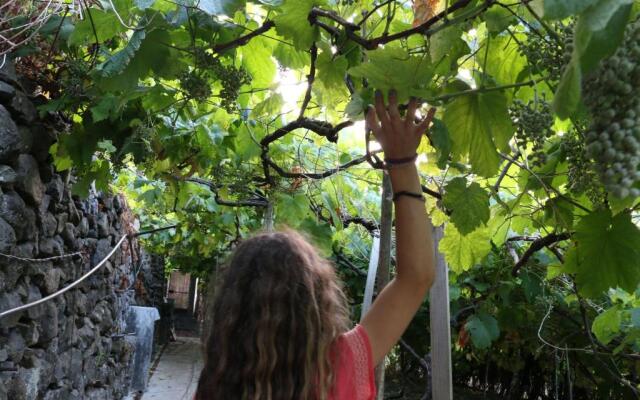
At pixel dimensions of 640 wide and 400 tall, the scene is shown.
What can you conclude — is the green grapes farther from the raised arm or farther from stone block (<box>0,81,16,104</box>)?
stone block (<box>0,81,16,104</box>)

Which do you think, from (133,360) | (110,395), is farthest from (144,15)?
(133,360)

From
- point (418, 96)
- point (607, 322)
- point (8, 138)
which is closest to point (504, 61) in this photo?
point (418, 96)

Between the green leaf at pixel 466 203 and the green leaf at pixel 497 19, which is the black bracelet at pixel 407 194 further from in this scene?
the green leaf at pixel 497 19

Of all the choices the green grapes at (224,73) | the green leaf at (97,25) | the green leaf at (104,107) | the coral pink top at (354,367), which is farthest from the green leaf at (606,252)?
the green leaf at (104,107)

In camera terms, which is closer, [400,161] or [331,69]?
[400,161]

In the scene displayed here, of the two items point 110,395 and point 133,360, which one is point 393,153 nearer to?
point 110,395

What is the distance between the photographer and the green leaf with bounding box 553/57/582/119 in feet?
1.82

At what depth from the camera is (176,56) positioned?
1675mm

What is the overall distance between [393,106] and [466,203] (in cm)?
42

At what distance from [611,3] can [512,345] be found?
4.90m

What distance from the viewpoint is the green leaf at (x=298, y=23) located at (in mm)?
1354

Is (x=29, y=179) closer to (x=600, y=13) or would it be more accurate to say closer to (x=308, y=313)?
(x=308, y=313)

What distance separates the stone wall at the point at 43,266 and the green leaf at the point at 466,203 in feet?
5.51

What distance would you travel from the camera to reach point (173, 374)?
27.4 ft
